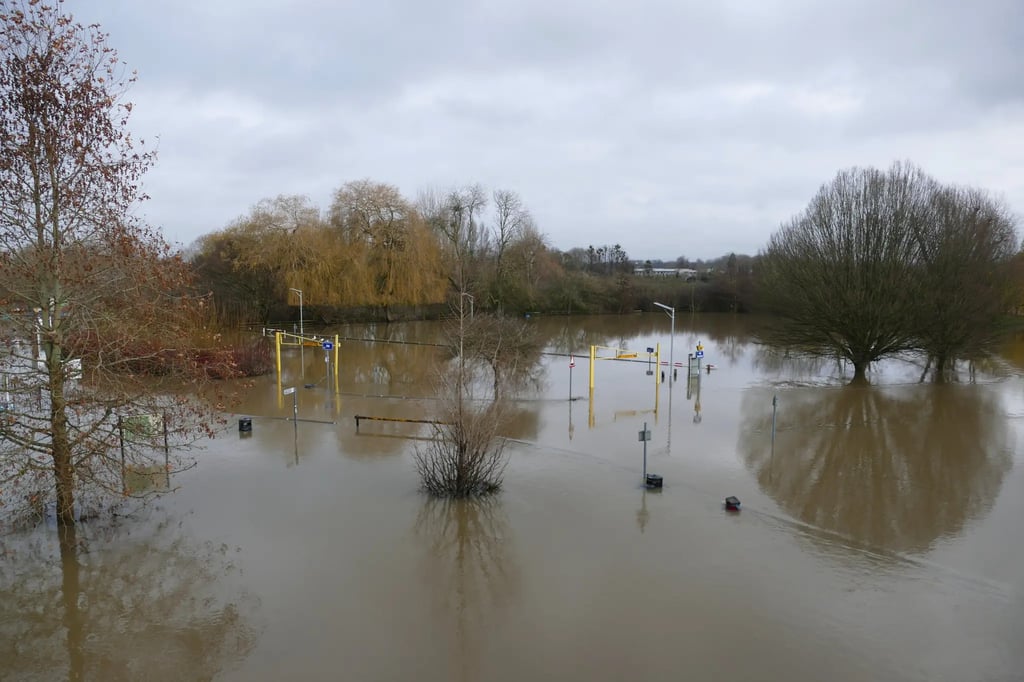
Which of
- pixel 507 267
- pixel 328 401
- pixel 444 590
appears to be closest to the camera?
pixel 444 590

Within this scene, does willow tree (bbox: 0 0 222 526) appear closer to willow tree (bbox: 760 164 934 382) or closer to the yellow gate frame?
the yellow gate frame

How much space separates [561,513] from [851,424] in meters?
11.5

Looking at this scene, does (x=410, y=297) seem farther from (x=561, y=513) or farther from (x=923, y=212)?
(x=561, y=513)

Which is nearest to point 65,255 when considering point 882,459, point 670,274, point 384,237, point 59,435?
point 59,435

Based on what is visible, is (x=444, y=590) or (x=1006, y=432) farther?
(x=1006, y=432)

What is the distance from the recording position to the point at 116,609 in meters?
8.03

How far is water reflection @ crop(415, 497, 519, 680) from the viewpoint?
7.40 meters

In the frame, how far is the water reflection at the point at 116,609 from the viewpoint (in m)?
6.91

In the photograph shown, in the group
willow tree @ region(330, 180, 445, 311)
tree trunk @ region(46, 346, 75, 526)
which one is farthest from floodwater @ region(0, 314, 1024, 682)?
willow tree @ region(330, 180, 445, 311)

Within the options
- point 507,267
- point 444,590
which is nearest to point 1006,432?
point 444,590

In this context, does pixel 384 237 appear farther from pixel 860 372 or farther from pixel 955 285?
pixel 955 285

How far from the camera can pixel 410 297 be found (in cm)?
4756

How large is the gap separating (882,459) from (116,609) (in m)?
14.8

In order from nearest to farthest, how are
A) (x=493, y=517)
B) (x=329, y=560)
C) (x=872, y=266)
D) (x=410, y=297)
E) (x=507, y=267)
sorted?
1. (x=329, y=560)
2. (x=493, y=517)
3. (x=872, y=266)
4. (x=410, y=297)
5. (x=507, y=267)
